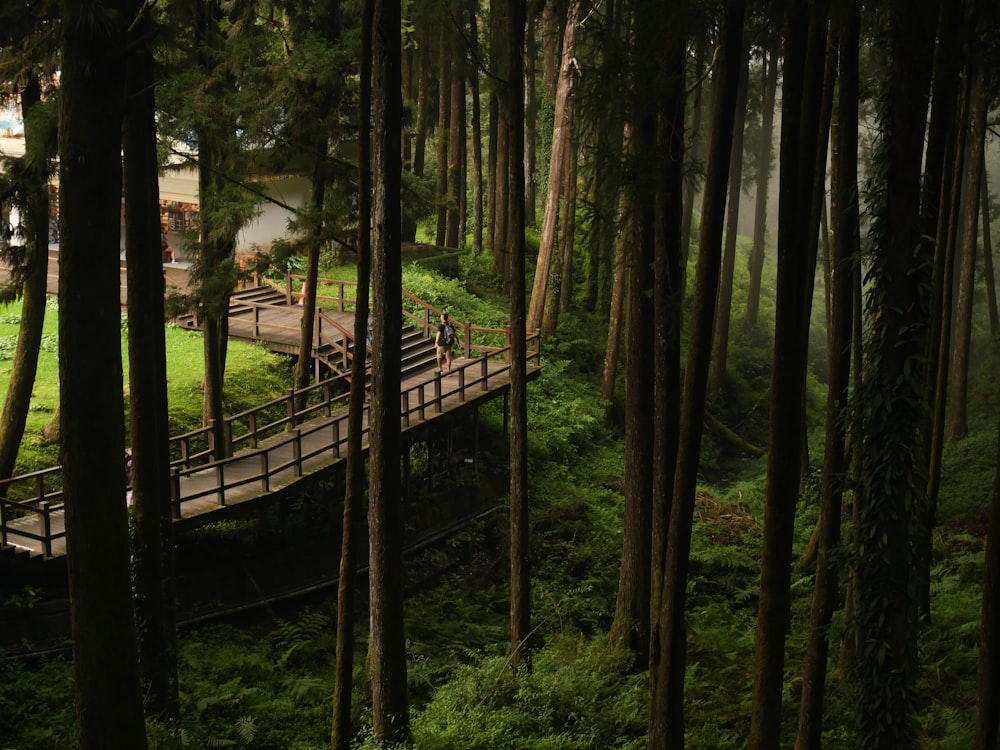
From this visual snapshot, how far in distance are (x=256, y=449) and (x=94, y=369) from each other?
40.8 ft

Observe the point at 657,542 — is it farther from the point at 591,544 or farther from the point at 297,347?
the point at 297,347

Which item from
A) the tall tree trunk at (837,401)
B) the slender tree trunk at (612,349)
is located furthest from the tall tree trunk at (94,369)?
the slender tree trunk at (612,349)

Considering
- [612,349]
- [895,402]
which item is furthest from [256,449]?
[895,402]

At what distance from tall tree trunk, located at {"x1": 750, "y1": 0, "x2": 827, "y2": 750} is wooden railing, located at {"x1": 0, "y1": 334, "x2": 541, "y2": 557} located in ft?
32.2

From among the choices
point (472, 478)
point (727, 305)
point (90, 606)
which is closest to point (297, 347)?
point (472, 478)

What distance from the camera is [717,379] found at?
105 feet

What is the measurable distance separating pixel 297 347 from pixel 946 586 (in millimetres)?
16554

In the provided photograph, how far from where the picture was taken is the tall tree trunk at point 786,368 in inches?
339

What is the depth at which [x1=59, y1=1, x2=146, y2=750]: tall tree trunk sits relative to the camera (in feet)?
21.9

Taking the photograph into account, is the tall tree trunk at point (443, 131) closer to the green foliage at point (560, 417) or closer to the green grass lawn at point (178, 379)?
the green foliage at point (560, 417)

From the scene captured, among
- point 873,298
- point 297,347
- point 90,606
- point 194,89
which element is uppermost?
point 194,89

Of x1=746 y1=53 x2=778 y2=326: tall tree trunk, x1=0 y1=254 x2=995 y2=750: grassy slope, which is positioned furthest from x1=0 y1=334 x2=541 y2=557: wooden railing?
x1=746 y1=53 x2=778 y2=326: tall tree trunk

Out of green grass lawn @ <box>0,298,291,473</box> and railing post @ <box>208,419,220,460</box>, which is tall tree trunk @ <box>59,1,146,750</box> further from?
green grass lawn @ <box>0,298,291,473</box>

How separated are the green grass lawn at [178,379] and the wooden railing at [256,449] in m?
0.62
